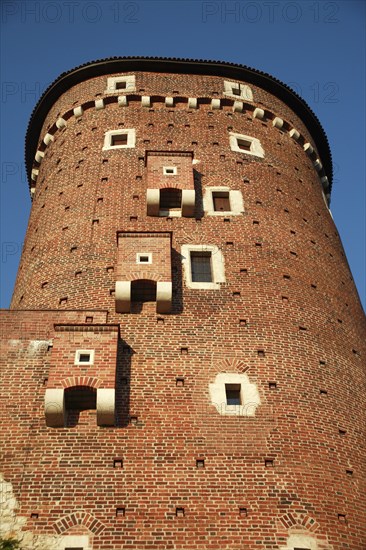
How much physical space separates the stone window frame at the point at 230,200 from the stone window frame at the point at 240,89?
5.40m

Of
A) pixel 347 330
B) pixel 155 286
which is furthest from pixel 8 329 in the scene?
pixel 347 330

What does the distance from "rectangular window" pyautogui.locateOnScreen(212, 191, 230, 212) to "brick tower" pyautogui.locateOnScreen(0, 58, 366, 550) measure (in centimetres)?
6

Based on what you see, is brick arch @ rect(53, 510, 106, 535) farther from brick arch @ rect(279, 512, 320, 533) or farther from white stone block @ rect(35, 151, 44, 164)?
white stone block @ rect(35, 151, 44, 164)

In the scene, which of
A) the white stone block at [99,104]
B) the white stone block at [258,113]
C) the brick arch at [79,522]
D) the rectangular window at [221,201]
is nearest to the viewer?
the brick arch at [79,522]

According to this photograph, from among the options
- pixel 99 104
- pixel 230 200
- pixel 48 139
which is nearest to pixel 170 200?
pixel 230 200

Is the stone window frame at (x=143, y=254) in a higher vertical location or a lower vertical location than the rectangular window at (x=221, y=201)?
lower

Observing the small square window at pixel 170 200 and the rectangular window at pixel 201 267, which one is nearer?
the rectangular window at pixel 201 267

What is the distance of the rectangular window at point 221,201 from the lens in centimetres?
1928

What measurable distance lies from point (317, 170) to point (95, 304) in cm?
1157

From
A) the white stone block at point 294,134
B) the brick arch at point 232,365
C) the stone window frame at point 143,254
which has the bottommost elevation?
the brick arch at point 232,365

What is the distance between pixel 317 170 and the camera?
80.9ft

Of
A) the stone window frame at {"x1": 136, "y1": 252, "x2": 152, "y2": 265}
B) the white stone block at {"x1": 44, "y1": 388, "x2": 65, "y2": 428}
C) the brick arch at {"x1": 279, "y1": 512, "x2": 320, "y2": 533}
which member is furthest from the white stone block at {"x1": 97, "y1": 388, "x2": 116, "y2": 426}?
the stone window frame at {"x1": 136, "y1": 252, "x2": 152, "y2": 265}

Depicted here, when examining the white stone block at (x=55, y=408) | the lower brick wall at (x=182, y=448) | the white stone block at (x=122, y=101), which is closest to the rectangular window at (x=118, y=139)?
the white stone block at (x=122, y=101)

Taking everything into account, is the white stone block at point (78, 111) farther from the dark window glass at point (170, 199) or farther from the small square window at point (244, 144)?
the dark window glass at point (170, 199)
